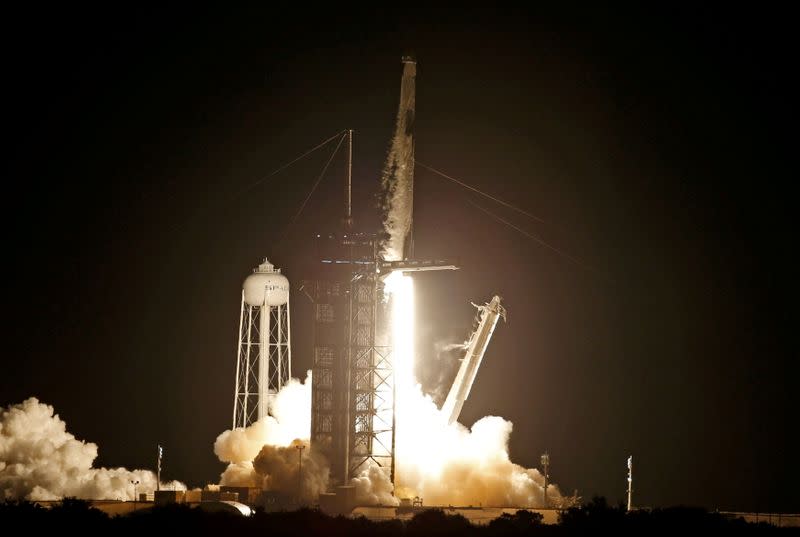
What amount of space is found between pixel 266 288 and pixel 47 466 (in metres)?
11.9

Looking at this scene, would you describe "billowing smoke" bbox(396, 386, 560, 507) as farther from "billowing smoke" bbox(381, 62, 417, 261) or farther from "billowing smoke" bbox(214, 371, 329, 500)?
"billowing smoke" bbox(381, 62, 417, 261)

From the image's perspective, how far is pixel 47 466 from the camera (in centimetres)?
7369

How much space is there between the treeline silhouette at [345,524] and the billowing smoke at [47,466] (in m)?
15.2

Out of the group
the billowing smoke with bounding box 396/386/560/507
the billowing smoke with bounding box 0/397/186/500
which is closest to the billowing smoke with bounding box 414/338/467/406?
the billowing smoke with bounding box 396/386/560/507

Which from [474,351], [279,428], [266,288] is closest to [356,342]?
[474,351]

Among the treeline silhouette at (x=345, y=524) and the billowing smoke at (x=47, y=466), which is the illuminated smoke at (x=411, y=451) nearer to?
the billowing smoke at (x=47, y=466)

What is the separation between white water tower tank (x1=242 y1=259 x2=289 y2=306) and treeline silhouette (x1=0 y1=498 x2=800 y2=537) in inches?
719

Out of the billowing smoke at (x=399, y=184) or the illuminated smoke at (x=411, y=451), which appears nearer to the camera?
the illuminated smoke at (x=411, y=451)

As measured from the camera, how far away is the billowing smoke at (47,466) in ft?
239

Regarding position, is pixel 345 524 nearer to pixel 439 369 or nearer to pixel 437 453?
pixel 437 453

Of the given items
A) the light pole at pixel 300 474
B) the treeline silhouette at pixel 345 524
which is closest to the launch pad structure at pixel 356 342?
the light pole at pixel 300 474

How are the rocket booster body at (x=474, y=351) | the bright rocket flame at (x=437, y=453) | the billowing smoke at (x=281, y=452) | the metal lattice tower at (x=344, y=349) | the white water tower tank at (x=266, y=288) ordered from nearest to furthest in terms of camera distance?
the billowing smoke at (x=281, y=452) < the metal lattice tower at (x=344, y=349) < the rocket booster body at (x=474, y=351) < the bright rocket flame at (x=437, y=453) < the white water tower tank at (x=266, y=288)

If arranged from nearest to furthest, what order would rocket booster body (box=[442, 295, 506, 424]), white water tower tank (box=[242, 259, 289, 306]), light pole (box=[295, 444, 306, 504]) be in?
light pole (box=[295, 444, 306, 504])
rocket booster body (box=[442, 295, 506, 424])
white water tower tank (box=[242, 259, 289, 306])

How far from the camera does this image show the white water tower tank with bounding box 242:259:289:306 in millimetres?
74750
